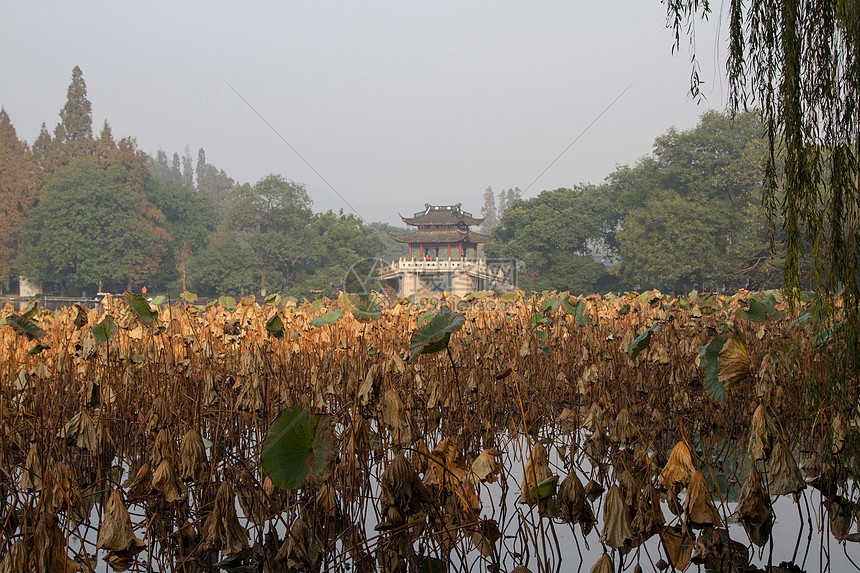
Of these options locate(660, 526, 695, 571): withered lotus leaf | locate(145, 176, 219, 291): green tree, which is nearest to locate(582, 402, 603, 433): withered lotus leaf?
locate(660, 526, 695, 571): withered lotus leaf

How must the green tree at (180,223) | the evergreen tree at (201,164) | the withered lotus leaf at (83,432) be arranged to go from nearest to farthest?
1. the withered lotus leaf at (83,432)
2. the green tree at (180,223)
3. the evergreen tree at (201,164)

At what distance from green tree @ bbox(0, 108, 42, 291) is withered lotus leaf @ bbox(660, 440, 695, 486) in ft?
93.0

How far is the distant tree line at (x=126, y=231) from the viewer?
2550cm

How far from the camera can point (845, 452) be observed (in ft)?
6.57

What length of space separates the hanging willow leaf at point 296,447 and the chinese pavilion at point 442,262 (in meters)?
23.7

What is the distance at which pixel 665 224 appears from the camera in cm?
2250

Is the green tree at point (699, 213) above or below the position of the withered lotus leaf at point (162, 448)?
above

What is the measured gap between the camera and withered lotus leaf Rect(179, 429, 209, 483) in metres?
1.97

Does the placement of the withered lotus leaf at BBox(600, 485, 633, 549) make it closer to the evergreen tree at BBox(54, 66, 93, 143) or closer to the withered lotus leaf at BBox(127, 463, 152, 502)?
the withered lotus leaf at BBox(127, 463, 152, 502)

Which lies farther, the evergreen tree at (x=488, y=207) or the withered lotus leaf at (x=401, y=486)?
the evergreen tree at (x=488, y=207)

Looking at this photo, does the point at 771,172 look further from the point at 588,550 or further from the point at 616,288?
the point at 616,288

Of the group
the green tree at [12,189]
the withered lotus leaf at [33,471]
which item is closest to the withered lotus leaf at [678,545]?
the withered lotus leaf at [33,471]

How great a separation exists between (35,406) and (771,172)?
3.41 metres

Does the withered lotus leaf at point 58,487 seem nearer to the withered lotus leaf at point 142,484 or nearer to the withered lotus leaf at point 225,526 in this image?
the withered lotus leaf at point 142,484
